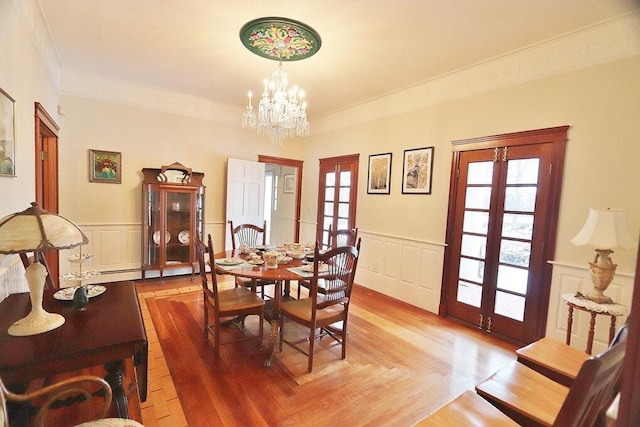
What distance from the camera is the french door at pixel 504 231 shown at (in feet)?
8.83

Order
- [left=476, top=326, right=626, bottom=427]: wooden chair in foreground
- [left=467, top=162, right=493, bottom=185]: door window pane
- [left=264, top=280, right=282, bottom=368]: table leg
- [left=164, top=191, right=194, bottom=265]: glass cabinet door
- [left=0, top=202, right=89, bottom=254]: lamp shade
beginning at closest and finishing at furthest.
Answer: [left=476, top=326, right=626, bottom=427]: wooden chair in foreground
[left=0, top=202, right=89, bottom=254]: lamp shade
[left=264, top=280, right=282, bottom=368]: table leg
[left=467, top=162, right=493, bottom=185]: door window pane
[left=164, top=191, right=194, bottom=265]: glass cabinet door

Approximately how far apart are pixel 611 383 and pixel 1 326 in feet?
8.16

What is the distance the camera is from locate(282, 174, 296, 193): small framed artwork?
635 cm

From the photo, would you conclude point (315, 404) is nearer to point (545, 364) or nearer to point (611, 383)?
point (545, 364)

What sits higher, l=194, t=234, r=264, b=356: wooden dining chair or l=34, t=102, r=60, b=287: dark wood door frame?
l=34, t=102, r=60, b=287: dark wood door frame

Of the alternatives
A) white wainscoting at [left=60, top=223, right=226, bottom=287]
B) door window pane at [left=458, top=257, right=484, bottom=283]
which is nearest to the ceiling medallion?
door window pane at [left=458, top=257, right=484, bottom=283]

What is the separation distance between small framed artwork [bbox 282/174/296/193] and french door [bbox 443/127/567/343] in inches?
144

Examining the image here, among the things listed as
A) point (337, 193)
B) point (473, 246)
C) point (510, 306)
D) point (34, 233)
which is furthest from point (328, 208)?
point (34, 233)

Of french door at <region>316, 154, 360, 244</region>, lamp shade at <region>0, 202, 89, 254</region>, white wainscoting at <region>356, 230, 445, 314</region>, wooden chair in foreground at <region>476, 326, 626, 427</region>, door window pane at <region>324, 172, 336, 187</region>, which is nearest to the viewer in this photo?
wooden chair in foreground at <region>476, 326, 626, 427</region>

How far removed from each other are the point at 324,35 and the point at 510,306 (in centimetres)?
321

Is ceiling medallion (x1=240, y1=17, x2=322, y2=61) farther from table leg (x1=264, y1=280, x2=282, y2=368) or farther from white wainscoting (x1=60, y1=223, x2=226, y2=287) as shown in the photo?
white wainscoting (x1=60, y1=223, x2=226, y2=287)

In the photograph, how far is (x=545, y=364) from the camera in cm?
157

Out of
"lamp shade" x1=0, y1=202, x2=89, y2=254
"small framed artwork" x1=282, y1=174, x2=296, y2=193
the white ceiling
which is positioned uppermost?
the white ceiling

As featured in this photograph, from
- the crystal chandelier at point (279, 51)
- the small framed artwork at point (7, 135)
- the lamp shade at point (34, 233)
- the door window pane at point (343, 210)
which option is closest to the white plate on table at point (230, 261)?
the lamp shade at point (34, 233)
